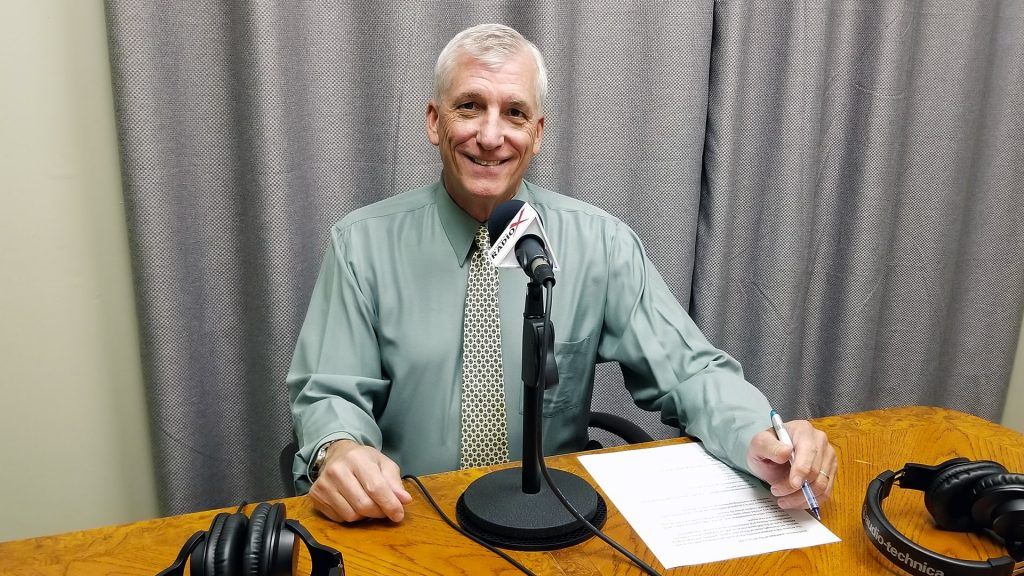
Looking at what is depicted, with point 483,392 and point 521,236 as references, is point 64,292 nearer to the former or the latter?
point 483,392

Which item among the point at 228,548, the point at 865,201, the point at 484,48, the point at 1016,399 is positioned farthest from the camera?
the point at 1016,399

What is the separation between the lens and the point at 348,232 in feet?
4.80

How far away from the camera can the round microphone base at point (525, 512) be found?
92cm

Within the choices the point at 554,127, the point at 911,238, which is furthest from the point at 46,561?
the point at 911,238

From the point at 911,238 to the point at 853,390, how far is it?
1.68 ft

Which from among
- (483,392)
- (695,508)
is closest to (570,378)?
(483,392)

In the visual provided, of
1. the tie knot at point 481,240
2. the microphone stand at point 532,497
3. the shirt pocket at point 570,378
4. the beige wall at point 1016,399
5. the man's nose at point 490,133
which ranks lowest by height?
the beige wall at point 1016,399

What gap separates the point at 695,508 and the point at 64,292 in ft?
4.86

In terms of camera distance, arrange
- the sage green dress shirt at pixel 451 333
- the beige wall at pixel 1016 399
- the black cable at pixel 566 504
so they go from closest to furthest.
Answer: the black cable at pixel 566 504 < the sage green dress shirt at pixel 451 333 < the beige wall at pixel 1016 399

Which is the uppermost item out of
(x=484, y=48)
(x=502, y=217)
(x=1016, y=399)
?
(x=484, y=48)

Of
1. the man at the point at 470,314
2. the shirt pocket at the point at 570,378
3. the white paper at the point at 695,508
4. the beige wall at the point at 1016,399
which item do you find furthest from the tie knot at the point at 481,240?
the beige wall at the point at 1016,399

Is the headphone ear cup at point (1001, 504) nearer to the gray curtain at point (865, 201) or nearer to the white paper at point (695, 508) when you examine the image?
the white paper at point (695, 508)

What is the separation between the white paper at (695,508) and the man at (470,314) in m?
0.14

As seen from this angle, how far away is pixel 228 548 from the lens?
76 centimetres
